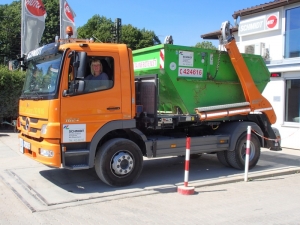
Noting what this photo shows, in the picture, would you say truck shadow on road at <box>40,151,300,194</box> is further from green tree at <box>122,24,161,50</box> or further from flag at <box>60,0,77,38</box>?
green tree at <box>122,24,161,50</box>

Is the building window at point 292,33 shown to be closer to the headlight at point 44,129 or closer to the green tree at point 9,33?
the headlight at point 44,129

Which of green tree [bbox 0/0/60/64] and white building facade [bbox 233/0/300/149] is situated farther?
green tree [bbox 0/0/60/64]

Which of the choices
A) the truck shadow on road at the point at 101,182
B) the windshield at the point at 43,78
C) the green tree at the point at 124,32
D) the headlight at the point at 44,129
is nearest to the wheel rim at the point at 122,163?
the truck shadow on road at the point at 101,182

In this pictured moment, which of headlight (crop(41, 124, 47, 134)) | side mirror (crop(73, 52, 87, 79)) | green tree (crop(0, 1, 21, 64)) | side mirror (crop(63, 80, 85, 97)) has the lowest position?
headlight (crop(41, 124, 47, 134))

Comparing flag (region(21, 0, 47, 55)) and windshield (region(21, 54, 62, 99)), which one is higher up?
flag (region(21, 0, 47, 55))

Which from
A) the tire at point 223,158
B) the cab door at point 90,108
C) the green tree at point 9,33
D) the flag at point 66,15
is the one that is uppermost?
the green tree at point 9,33

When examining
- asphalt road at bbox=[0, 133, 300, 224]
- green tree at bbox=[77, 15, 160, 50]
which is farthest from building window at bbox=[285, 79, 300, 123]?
green tree at bbox=[77, 15, 160, 50]

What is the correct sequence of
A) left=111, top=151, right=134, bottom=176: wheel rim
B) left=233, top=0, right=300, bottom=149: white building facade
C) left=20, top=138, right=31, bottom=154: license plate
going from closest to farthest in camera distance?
left=111, top=151, right=134, bottom=176: wheel rim < left=20, top=138, right=31, bottom=154: license plate < left=233, top=0, right=300, bottom=149: white building facade

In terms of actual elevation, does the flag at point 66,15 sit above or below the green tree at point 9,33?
below

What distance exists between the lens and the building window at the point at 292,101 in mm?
13141

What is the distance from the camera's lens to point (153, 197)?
664 centimetres

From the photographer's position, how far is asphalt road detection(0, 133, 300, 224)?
5.51 metres

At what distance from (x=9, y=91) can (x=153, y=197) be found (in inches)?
514

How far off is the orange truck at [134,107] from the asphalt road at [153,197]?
585 millimetres
